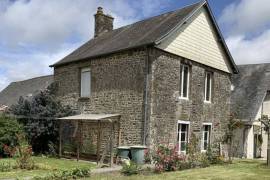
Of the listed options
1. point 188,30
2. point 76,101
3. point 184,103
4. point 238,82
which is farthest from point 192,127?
point 238,82

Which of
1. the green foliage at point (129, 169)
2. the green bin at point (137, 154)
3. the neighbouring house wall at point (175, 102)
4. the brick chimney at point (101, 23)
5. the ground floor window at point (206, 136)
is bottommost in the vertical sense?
the green foliage at point (129, 169)

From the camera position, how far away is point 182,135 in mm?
20734

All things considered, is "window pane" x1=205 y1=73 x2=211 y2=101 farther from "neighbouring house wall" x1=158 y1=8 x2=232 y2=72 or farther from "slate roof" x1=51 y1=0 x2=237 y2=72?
"slate roof" x1=51 y1=0 x2=237 y2=72

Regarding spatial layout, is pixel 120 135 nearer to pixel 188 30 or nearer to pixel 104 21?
pixel 188 30

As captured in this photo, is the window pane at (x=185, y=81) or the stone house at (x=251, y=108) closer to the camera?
the window pane at (x=185, y=81)

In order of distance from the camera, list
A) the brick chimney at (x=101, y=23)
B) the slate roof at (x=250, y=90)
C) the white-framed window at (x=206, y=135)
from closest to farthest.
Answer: the white-framed window at (x=206, y=135) → the brick chimney at (x=101, y=23) → the slate roof at (x=250, y=90)

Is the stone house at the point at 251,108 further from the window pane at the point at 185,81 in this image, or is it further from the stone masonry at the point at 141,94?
the window pane at the point at 185,81

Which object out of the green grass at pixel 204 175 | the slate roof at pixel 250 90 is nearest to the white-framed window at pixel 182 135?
the green grass at pixel 204 175

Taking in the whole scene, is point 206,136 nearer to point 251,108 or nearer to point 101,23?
point 251,108

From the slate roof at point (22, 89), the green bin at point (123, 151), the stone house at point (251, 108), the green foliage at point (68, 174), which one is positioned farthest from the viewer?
the slate roof at point (22, 89)

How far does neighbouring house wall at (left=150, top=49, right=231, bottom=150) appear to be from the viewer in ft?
61.2

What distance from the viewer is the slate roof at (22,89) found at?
3397 centimetres

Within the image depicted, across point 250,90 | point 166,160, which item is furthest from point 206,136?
point 250,90

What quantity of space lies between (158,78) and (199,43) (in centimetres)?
421
